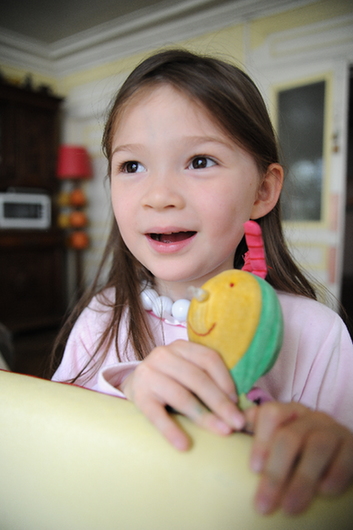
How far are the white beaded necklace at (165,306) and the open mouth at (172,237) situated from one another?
0.12 meters

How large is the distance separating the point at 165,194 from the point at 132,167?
121 mm

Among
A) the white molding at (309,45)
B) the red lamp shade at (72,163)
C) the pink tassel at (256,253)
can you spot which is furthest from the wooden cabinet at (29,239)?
the pink tassel at (256,253)

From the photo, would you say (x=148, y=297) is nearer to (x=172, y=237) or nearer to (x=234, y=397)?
(x=172, y=237)

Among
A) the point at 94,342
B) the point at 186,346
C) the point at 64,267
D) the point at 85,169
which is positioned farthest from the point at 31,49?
the point at 186,346

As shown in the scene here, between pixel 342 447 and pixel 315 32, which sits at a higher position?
pixel 315 32

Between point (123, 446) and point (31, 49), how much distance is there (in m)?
4.31

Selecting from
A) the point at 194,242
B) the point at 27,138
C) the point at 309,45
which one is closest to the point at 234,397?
the point at 194,242

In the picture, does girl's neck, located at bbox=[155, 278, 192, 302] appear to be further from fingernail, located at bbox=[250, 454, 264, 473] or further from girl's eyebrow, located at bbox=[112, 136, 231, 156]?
fingernail, located at bbox=[250, 454, 264, 473]

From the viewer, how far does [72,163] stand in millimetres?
3611

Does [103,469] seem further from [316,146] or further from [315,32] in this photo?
[315,32]

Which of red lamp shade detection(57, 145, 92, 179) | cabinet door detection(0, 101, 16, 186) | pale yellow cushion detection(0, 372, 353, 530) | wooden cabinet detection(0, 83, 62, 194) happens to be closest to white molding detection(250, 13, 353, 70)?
red lamp shade detection(57, 145, 92, 179)

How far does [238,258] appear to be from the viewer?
74 cm

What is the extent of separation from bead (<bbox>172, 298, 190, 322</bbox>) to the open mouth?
12 cm

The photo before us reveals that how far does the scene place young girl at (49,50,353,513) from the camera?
352mm
